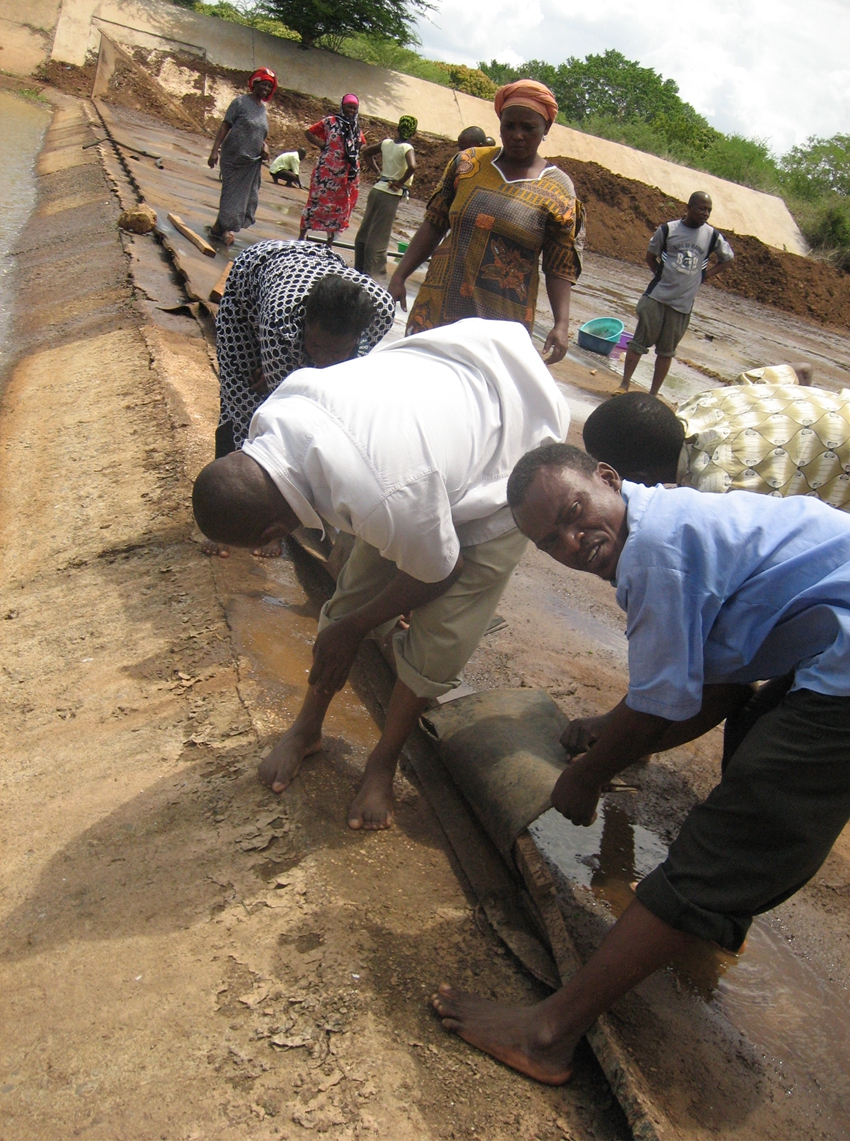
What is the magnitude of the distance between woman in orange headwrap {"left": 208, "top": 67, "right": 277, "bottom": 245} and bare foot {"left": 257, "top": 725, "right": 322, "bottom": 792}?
8.11 m

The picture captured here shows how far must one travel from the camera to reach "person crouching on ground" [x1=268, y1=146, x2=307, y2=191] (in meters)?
14.6

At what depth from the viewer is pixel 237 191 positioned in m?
9.25

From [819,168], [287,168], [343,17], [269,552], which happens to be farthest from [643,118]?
[269,552]

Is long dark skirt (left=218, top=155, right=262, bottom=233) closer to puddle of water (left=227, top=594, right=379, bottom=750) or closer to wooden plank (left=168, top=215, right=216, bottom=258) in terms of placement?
wooden plank (left=168, top=215, right=216, bottom=258)

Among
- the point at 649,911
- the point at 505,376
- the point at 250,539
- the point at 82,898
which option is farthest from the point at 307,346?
the point at 649,911

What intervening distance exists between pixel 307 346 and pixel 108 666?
1.34 m

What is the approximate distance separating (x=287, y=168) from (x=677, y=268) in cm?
986

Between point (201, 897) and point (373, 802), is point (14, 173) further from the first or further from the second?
point (201, 897)

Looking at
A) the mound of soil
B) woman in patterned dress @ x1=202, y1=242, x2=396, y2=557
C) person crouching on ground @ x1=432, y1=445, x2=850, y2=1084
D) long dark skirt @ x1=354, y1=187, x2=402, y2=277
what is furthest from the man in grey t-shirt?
the mound of soil

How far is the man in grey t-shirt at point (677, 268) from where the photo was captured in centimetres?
739

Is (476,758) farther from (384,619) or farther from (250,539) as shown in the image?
(250,539)

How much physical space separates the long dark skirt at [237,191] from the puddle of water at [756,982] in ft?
27.3

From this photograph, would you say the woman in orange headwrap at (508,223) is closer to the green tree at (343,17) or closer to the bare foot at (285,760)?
the bare foot at (285,760)

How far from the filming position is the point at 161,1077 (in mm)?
1784
